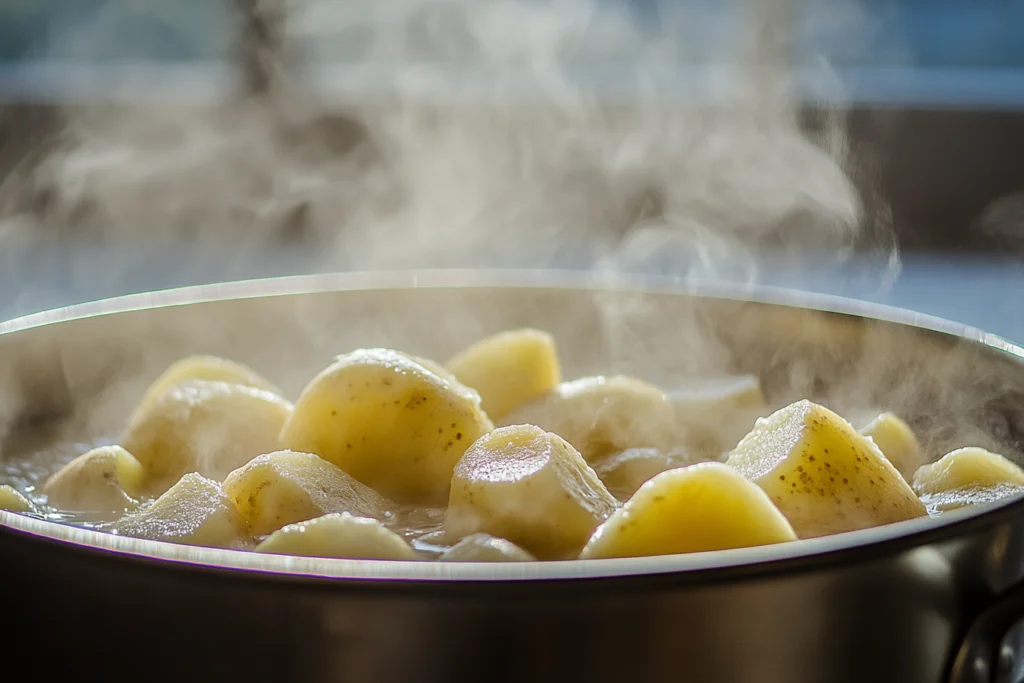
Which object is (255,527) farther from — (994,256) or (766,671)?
(994,256)

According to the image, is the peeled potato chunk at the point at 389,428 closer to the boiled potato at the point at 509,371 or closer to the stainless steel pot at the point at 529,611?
the boiled potato at the point at 509,371

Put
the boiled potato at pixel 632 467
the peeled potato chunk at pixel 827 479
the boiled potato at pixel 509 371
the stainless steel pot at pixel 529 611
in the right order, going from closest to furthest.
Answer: the stainless steel pot at pixel 529 611 < the peeled potato chunk at pixel 827 479 < the boiled potato at pixel 632 467 < the boiled potato at pixel 509 371

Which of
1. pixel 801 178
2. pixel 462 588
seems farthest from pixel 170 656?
pixel 801 178

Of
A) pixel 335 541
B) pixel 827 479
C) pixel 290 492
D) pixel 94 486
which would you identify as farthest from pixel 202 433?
pixel 827 479

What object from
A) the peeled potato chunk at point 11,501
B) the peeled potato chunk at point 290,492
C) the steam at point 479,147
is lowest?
the peeled potato chunk at point 11,501

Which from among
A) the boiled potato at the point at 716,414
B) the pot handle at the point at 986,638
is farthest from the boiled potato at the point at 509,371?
the pot handle at the point at 986,638

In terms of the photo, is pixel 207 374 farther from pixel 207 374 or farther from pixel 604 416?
pixel 604 416

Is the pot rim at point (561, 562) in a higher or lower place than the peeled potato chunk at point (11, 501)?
higher

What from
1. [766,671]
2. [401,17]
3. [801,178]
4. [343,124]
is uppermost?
[401,17]
